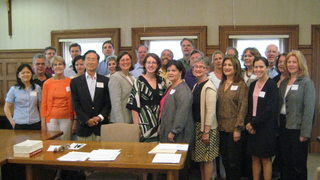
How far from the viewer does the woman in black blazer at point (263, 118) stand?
8.76 feet

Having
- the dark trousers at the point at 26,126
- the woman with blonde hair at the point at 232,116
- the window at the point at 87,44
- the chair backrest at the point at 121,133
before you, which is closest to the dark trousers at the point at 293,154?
the woman with blonde hair at the point at 232,116

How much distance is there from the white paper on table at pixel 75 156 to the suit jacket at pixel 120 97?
34.8 inches

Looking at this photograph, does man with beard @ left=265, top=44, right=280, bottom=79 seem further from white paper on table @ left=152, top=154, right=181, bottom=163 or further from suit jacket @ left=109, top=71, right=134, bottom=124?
white paper on table @ left=152, top=154, right=181, bottom=163

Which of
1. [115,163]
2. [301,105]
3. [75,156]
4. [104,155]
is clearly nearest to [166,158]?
[115,163]

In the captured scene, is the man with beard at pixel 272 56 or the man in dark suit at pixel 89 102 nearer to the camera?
the man in dark suit at pixel 89 102

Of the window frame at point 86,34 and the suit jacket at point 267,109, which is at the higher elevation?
the window frame at point 86,34

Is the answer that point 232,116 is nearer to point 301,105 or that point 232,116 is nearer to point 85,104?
point 301,105

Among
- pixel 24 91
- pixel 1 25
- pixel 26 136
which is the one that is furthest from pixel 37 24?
pixel 26 136

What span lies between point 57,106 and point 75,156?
1.29m

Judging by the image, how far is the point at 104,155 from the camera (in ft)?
6.68

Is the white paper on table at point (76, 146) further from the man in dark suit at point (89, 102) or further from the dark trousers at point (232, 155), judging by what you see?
the dark trousers at point (232, 155)

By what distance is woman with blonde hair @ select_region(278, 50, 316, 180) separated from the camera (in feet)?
8.65

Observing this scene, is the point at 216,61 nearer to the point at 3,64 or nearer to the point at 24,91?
the point at 24,91

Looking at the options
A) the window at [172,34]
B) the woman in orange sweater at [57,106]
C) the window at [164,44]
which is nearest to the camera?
the woman in orange sweater at [57,106]
